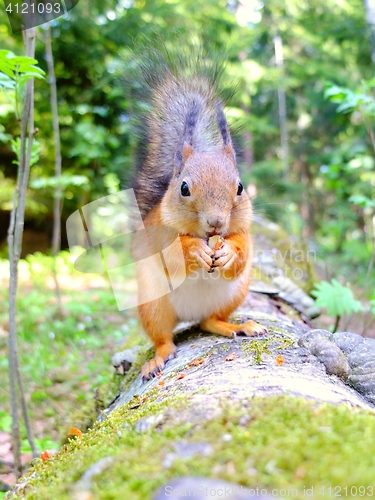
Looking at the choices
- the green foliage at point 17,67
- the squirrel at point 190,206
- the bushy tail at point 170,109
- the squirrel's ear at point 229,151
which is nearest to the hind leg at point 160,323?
the squirrel at point 190,206

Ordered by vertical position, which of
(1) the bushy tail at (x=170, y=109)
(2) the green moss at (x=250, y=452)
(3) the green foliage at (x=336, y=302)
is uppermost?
(1) the bushy tail at (x=170, y=109)

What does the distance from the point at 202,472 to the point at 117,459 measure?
23 centimetres

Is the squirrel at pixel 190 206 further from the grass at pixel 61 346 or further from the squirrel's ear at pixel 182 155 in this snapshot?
the grass at pixel 61 346

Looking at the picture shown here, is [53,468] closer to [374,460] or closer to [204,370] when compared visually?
[204,370]

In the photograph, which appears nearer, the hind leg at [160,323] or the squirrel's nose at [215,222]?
the squirrel's nose at [215,222]

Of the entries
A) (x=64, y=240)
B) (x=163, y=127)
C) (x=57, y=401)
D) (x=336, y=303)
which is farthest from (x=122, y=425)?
(x=64, y=240)

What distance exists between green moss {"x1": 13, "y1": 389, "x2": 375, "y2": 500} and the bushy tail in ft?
4.84

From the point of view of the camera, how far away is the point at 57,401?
3320 mm

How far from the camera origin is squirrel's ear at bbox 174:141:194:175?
87.5 inches

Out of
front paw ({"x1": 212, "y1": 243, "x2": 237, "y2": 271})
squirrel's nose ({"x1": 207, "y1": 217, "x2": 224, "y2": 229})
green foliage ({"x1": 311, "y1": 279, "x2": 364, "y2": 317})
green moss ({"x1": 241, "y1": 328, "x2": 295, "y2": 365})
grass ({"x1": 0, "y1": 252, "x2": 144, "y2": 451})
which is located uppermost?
squirrel's nose ({"x1": 207, "y1": 217, "x2": 224, "y2": 229})

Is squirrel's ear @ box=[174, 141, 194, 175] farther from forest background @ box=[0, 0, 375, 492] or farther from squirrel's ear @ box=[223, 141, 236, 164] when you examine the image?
forest background @ box=[0, 0, 375, 492]

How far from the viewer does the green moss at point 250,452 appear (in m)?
0.78

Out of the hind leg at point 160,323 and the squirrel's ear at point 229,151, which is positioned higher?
the squirrel's ear at point 229,151

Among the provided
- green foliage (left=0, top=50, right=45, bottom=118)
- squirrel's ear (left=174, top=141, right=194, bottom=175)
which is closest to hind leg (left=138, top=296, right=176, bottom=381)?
squirrel's ear (left=174, top=141, right=194, bottom=175)
